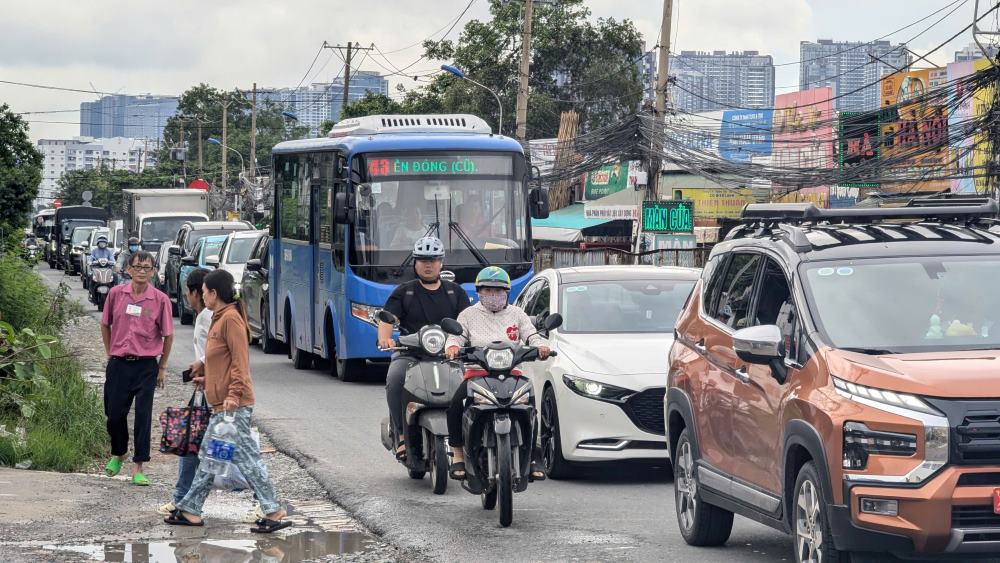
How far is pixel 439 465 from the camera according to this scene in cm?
1054

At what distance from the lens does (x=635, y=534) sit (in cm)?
902

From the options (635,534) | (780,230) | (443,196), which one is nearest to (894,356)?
(780,230)

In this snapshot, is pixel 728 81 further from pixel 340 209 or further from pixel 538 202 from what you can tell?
pixel 340 209

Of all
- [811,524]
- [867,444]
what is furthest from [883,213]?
[867,444]

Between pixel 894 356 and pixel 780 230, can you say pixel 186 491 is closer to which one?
pixel 780 230

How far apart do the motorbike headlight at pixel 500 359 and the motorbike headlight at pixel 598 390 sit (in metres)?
1.92

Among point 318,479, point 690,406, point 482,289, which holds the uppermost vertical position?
point 482,289

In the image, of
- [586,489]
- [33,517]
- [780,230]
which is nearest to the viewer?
[780,230]

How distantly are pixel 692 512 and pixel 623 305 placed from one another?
13.1ft

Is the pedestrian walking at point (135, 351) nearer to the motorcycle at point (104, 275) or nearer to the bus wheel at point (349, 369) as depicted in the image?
the bus wheel at point (349, 369)

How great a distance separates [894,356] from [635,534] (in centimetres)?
282

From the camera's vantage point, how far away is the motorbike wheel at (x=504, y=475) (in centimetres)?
903

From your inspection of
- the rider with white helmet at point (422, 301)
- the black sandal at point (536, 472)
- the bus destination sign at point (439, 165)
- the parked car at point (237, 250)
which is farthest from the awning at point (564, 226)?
the black sandal at point (536, 472)

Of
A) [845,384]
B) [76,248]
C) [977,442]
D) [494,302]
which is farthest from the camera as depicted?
[76,248]
